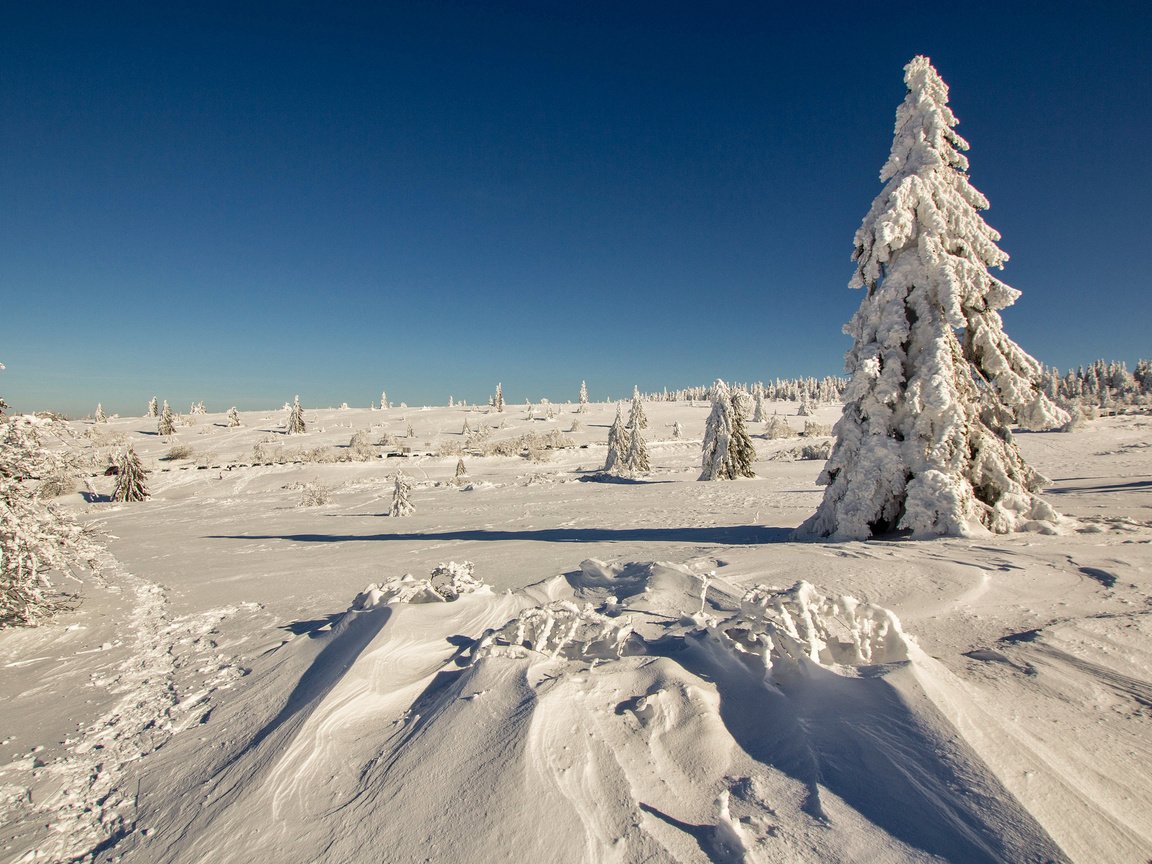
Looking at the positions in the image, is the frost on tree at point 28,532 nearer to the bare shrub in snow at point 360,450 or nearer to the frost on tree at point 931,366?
the frost on tree at point 931,366

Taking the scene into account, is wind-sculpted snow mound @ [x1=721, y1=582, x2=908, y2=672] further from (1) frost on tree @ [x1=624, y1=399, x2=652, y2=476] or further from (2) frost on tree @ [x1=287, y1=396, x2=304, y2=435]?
(2) frost on tree @ [x1=287, y1=396, x2=304, y2=435]

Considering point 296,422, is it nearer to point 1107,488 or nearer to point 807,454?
point 807,454

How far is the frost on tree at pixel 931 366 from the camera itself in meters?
8.27

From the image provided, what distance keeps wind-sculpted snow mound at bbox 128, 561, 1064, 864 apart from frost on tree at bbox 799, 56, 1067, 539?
20.8ft

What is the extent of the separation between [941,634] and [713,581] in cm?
201

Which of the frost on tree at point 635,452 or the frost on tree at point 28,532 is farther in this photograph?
the frost on tree at point 635,452

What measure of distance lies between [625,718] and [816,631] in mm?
1362

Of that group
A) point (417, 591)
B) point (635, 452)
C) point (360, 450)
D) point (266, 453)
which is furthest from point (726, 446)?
point (266, 453)

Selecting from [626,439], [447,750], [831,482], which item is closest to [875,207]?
[831,482]

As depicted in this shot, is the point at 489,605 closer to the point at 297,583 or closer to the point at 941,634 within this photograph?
the point at 941,634

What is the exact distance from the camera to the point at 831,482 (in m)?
9.70

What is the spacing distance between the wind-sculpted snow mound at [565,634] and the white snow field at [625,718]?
0.02 m

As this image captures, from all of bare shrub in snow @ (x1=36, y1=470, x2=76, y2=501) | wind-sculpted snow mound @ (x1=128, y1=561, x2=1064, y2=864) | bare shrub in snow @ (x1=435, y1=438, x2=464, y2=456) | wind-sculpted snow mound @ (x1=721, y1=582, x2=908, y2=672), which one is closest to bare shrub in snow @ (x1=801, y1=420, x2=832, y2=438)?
bare shrub in snow @ (x1=435, y1=438, x2=464, y2=456)

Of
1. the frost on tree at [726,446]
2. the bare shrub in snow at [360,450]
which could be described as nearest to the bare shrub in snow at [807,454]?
the frost on tree at [726,446]
